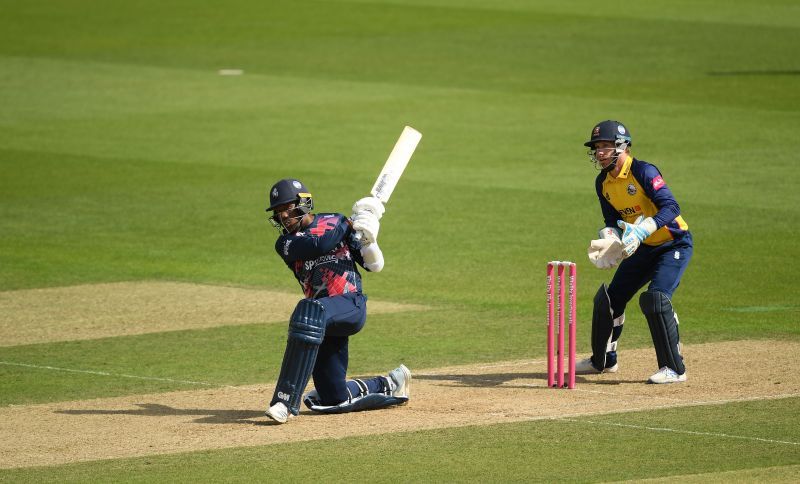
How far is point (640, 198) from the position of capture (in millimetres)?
12008

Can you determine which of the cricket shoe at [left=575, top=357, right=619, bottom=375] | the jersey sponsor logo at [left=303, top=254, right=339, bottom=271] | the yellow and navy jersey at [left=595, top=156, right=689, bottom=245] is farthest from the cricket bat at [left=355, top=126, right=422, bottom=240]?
the cricket shoe at [left=575, top=357, right=619, bottom=375]

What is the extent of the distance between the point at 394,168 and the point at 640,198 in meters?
2.01

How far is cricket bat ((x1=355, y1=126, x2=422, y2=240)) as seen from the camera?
11.1 m

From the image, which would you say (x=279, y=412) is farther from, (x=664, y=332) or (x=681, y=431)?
(x=664, y=332)

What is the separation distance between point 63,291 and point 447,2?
28.5 meters

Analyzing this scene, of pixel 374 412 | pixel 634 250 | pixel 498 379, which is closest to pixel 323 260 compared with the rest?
pixel 374 412

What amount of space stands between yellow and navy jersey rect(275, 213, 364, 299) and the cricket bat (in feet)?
1.09

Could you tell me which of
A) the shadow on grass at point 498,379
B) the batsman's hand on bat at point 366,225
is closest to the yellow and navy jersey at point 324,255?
the batsman's hand on bat at point 366,225

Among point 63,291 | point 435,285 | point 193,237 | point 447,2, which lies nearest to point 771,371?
point 435,285

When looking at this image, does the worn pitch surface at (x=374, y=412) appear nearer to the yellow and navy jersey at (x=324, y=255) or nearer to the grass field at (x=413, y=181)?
the grass field at (x=413, y=181)

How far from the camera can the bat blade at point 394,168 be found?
11094 mm

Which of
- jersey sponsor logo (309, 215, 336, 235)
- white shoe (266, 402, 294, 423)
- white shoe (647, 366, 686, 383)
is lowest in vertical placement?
white shoe (266, 402, 294, 423)

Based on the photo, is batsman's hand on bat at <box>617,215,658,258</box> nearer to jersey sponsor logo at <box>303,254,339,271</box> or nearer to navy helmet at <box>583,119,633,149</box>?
navy helmet at <box>583,119,633,149</box>

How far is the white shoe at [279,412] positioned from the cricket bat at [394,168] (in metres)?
1.59
